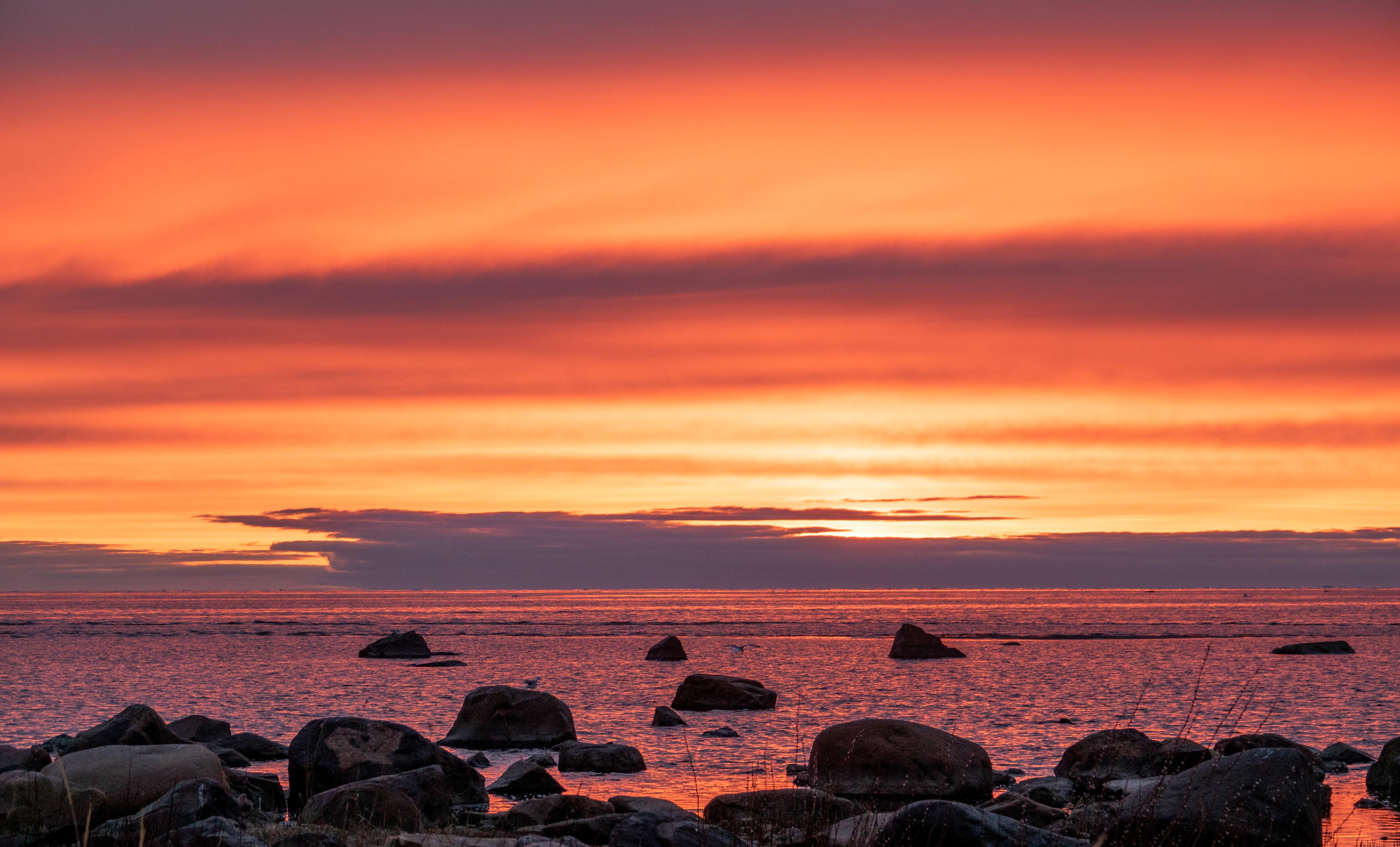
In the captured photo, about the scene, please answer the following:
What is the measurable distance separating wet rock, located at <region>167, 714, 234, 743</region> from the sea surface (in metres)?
2.77

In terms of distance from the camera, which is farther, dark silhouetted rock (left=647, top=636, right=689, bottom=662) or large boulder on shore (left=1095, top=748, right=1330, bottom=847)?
dark silhouetted rock (left=647, top=636, right=689, bottom=662)

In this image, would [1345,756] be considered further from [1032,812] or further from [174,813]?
[174,813]

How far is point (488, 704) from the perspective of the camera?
96.9 feet

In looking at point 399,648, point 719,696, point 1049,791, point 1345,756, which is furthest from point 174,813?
point 399,648

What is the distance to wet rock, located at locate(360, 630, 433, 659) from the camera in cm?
6994

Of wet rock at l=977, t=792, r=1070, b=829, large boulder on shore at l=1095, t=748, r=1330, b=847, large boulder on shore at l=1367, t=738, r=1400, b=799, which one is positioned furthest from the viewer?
large boulder on shore at l=1367, t=738, r=1400, b=799

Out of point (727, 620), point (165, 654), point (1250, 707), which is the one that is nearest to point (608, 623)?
point (727, 620)

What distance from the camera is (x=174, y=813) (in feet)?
42.7

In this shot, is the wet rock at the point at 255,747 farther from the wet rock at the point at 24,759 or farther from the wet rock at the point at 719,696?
the wet rock at the point at 719,696

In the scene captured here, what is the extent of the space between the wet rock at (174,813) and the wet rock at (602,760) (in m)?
9.19

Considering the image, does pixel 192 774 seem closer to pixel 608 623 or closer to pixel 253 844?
pixel 253 844

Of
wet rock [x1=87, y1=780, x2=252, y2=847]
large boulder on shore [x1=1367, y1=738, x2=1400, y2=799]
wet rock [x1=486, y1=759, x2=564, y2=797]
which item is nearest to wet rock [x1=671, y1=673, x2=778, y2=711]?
wet rock [x1=486, y1=759, x2=564, y2=797]

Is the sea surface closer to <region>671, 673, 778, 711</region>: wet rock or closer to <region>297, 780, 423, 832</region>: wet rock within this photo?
<region>671, 673, 778, 711</region>: wet rock

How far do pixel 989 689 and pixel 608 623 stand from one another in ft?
287
